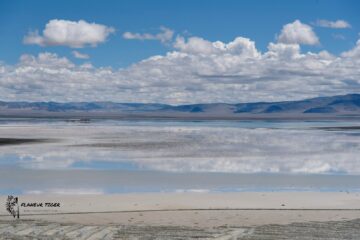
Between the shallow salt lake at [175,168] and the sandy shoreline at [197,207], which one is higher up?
the shallow salt lake at [175,168]

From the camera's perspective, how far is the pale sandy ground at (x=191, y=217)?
14430mm

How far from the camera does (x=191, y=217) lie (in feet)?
57.4

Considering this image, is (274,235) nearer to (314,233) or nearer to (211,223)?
(314,233)

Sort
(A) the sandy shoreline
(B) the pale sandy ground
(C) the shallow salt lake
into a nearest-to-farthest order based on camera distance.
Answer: (B) the pale sandy ground < (A) the sandy shoreline < (C) the shallow salt lake

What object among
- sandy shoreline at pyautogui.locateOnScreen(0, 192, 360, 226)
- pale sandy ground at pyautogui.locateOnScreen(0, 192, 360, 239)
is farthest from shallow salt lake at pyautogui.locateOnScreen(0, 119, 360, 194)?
pale sandy ground at pyautogui.locateOnScreen(0, 192, 360, 239)

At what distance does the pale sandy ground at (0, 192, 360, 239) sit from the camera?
14430 mm

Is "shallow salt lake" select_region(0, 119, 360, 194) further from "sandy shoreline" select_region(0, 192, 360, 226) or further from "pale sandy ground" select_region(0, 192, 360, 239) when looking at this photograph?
"pale sandy ground" select_region(0, 192, 360, 239)

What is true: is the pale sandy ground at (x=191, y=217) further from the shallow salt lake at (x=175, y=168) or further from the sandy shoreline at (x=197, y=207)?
the shallow salt lake at (x=175, y=168)

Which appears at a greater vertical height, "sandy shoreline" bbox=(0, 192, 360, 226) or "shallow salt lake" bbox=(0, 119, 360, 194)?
"shallow salt lake" bbox=(0, 119, 360, 194)

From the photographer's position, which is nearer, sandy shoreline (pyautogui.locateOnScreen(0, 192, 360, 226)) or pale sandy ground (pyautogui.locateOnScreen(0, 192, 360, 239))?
pale sandy ground (pyautogui.locateOnScreen(0, 192, 360, 239))

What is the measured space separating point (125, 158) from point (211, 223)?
23.4m

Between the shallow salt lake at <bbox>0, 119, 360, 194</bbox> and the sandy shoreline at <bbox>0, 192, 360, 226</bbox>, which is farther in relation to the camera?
the shallow salt lake at <bbox>0, 119, 360, 194</bbox>

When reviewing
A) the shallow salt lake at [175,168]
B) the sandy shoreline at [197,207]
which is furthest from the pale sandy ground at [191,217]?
the shallow salt lake at [175,168]

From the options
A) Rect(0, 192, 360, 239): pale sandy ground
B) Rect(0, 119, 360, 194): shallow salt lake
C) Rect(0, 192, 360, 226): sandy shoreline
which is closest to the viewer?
Rect(0, 192, 360, 239): pale sandy ground
